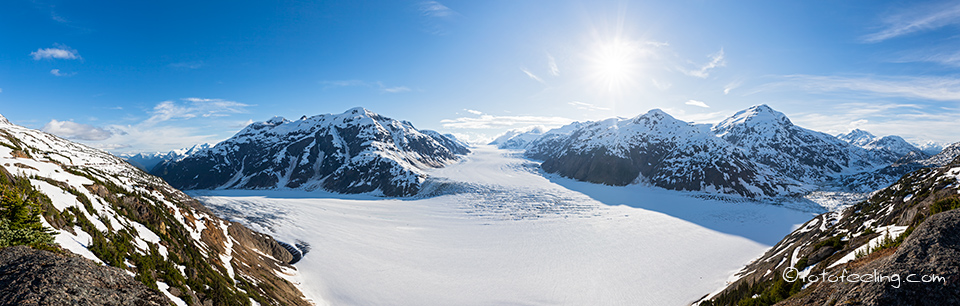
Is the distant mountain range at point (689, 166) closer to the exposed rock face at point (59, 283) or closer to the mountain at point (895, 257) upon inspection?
the mountain at point (895, 257)

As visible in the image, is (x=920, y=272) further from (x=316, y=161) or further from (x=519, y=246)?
(x=316, y=161)

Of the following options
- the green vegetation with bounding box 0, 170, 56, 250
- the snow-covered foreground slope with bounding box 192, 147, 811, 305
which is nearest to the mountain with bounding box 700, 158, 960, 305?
the snow-covered foreground slope with bounding box 192, 147, 811, 305

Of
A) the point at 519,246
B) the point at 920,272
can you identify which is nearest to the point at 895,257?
the point at 920,272

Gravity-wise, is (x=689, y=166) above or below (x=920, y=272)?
above

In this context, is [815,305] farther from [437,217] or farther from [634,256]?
[437,217]

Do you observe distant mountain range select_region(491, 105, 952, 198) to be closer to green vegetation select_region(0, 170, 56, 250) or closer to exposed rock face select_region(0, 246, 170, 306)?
exposed rock face select_region(0, 246, 170, 306)
